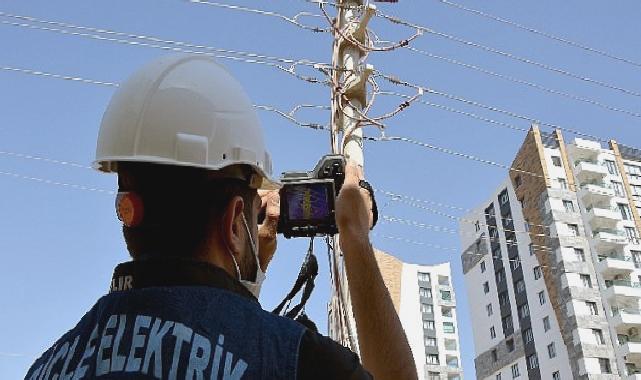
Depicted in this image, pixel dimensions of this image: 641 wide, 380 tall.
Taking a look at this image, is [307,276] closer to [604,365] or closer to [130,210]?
[130,210]

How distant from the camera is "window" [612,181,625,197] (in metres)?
48.6

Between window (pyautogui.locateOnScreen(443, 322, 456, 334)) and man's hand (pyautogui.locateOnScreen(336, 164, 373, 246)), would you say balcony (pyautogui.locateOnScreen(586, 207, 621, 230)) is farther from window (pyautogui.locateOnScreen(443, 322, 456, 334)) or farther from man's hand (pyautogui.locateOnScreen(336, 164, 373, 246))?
man's hand (pyautogui.locateOnScreen(336, 164, 373, 246))

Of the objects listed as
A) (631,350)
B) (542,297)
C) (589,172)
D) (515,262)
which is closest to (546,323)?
(542,297)

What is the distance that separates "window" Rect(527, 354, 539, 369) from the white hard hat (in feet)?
150

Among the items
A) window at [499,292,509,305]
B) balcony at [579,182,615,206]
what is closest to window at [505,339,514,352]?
window at [499,292,509,305]

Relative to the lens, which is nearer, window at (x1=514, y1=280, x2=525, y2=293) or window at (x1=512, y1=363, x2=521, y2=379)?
window at (x1=512, y1=363, x2=521, y2=379)

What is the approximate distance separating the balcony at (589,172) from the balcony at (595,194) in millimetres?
962

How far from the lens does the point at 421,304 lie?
65375 mm

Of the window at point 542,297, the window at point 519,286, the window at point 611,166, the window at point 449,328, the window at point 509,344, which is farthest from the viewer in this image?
the window at point 449,328

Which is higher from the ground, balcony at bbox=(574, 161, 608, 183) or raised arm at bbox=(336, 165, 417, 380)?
balcony at bbox=(574, 161, 608, 183)

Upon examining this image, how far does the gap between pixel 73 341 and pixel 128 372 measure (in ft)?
0.54

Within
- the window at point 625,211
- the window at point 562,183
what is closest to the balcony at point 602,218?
the window at point 625,211

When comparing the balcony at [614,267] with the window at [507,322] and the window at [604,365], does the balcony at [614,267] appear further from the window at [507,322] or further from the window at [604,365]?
the window at [507,322]

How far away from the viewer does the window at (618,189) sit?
48631mm
